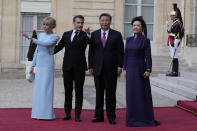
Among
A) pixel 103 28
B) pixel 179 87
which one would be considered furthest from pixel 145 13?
pixel 103 28

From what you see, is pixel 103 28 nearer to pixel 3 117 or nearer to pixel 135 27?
pixel 135 27

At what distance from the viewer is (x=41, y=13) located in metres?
16.7

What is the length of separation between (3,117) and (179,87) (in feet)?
15.6

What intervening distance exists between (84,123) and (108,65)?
1000 millimetres

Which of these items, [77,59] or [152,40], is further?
[152,40]

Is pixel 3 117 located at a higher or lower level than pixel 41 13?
lower

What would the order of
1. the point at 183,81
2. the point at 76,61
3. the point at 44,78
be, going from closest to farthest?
the point at 76,61 → the point at 44,78 → the point at 183,81

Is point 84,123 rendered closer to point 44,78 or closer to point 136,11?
point 44,78

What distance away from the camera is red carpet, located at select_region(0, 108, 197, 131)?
649 centimetres

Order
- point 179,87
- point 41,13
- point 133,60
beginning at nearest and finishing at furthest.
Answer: point 133,60
point 179,87
point 41,13

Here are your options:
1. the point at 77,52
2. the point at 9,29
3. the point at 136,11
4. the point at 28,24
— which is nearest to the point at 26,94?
the point at 77,52

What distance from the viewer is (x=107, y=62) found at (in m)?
7.05

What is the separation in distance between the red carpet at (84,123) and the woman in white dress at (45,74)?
197mm

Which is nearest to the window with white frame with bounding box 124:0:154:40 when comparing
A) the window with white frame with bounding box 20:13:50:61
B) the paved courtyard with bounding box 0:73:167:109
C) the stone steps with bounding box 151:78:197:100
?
the paved courtyard with bounding box 0:73:167:109
